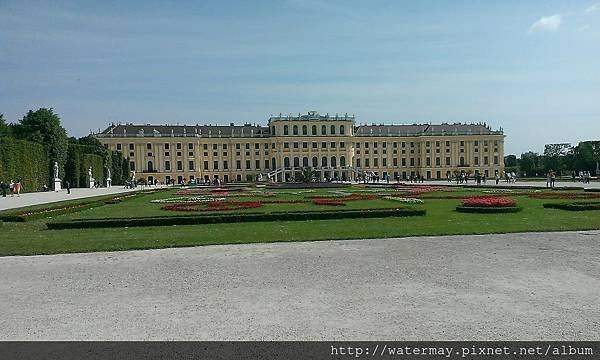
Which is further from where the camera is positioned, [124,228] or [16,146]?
[16,146]

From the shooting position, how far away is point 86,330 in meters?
4.62

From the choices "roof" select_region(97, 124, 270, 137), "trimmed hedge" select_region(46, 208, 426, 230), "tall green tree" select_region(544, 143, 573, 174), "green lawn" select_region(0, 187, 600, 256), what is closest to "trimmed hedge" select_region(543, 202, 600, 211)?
"green lawn" select_region(0, 187, 600, 256)

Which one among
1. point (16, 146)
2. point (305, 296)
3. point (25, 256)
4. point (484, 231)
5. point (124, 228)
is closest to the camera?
point (305, 296)

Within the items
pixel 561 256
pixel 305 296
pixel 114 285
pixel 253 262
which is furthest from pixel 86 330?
pixel 561 256

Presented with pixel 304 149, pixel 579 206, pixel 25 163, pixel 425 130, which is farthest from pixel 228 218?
pixel 425 130

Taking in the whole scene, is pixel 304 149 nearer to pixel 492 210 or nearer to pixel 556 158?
pixel 556 158

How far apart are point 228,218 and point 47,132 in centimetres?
4181

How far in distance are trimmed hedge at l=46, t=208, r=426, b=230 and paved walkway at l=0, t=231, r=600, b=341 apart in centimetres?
457

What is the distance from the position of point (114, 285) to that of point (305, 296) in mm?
2469

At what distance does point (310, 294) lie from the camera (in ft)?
18.8

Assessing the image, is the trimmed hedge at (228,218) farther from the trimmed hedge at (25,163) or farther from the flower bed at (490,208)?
the trimmed hedge at (25,163)

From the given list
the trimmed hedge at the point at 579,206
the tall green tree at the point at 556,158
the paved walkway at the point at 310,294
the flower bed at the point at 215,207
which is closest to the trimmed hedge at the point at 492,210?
the trimmed hedge at the point at 579,206

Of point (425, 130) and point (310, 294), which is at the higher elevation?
point (425, 130)

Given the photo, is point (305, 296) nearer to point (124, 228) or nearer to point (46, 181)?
point (124, 228)
